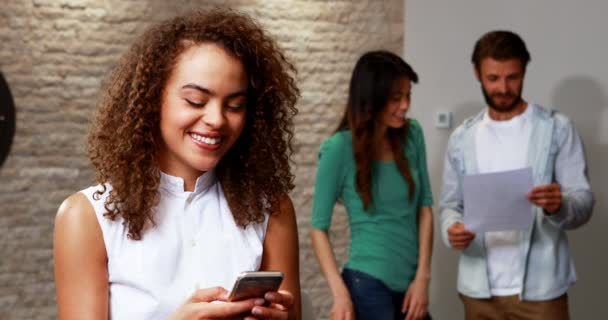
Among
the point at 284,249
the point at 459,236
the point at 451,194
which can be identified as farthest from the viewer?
the point at 451,194

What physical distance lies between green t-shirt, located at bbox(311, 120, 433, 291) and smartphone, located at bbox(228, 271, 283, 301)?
4.83 feet

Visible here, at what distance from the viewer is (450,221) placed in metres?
3.12

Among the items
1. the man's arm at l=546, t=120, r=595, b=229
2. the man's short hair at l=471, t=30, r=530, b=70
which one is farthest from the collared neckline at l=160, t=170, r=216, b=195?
the man's short hair at l=471, t=30, r=530, b=70

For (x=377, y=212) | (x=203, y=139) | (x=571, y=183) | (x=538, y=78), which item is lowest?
(x=377, y=212)

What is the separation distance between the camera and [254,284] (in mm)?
1358

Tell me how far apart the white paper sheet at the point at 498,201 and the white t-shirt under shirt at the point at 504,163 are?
0.11 m

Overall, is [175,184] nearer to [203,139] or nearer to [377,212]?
[203,139]

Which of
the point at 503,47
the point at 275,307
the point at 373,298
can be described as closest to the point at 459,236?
the point at 373,298

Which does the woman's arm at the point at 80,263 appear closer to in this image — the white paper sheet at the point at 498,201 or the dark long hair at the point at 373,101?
the dark long hair at the point at 373,101

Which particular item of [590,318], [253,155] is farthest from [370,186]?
[590,318]

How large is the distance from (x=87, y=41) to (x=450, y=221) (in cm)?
263

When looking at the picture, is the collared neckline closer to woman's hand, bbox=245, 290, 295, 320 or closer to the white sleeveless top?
the white sleeveless top

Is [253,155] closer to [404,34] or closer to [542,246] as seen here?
[542,246]

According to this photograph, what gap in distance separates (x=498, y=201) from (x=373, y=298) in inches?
24.2
